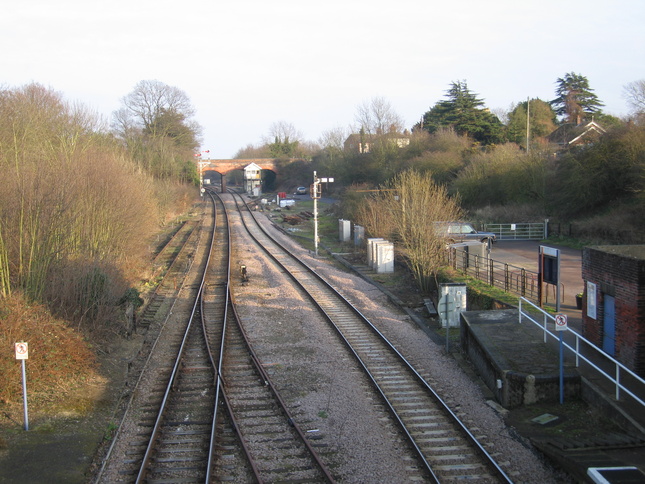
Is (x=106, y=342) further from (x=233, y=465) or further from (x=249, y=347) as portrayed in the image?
(x=233, y=465)

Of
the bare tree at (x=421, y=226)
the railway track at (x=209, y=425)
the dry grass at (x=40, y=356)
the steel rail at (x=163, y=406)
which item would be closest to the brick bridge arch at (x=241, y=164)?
the bare tree at (x=421, y=226)

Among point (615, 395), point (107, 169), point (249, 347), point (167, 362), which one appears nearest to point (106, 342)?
point (167, 362)

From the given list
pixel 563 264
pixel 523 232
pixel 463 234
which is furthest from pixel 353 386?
pixel 523 232

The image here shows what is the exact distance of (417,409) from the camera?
33.2 ft

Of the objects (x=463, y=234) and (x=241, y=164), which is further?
(x=241, y=164)

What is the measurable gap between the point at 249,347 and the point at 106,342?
11.5 feet

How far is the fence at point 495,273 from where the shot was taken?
716 inches

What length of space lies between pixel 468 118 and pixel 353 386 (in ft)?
169

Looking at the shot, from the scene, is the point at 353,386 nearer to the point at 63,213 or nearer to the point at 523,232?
the point at 63,213

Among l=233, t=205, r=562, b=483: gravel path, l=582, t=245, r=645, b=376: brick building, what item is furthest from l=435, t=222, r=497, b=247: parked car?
l=582, t=245, r=645, b=376: brick building

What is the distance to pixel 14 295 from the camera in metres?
12.0

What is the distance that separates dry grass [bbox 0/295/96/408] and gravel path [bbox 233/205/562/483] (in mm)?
3954

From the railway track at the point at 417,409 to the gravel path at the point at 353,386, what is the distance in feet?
0.79

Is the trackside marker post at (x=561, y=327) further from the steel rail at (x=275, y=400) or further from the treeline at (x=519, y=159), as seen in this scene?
the treeline at (x=519, y=159)
